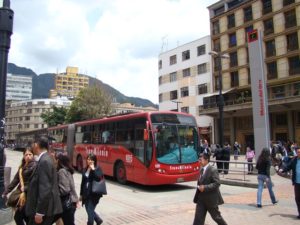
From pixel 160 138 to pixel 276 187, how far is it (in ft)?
17.0

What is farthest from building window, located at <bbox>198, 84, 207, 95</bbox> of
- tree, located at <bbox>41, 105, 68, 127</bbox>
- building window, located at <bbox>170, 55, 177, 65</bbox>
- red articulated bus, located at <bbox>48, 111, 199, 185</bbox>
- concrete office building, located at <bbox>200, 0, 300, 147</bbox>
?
red articulated bus, located at <bbox>48, 111, 199, 185</bbox>

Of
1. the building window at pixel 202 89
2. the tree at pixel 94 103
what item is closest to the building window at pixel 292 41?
the building window at pixel 202 89

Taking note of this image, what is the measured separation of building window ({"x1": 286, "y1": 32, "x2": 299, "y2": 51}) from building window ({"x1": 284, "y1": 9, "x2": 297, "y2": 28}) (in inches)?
46.5

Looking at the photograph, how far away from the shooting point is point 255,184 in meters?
13.6

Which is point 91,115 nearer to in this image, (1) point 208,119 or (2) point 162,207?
(1) point 208,119

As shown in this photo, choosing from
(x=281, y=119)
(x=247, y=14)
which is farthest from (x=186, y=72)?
(x=281, y=119)

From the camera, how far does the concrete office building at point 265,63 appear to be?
3922 centimetres

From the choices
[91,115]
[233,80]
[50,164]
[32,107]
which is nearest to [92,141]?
[50,164]

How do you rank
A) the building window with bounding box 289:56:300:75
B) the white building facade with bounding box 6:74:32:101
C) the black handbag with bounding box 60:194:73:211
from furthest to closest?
the white building facade with bounding box 6:74:32:101 < the building window with bounding box 289:56:300:75 < the black handbag with bounding box 60:194:73:211

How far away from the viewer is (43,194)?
14.1 ft

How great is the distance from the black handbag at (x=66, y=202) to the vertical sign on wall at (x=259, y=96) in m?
12.6

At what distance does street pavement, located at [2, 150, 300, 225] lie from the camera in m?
8.02

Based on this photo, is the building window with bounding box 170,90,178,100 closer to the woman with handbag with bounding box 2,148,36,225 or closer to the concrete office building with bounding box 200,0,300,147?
the concrete office building with bounding box 200,0,300,147

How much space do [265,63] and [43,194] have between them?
4263 cm
